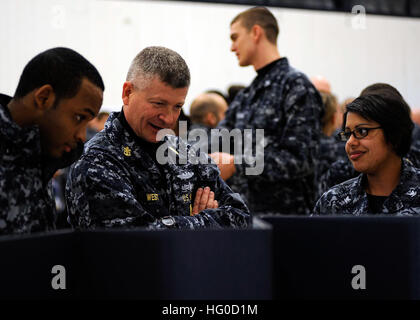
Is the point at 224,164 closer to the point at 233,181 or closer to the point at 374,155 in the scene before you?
the point at 233,181

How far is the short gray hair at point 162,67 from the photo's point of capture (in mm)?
1486

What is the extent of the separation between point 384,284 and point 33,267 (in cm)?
50

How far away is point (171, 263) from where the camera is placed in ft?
2.35

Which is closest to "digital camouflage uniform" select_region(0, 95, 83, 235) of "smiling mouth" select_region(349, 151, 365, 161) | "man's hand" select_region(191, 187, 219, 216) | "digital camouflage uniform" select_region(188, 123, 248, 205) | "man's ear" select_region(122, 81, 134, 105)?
"man's ear" select_region(122, 81, 134, 105)

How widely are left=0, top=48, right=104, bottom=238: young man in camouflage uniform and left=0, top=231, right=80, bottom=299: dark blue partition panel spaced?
0.44m

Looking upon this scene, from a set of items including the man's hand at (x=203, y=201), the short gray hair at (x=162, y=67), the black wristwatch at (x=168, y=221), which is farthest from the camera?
the man's hand at (x=203, y=201)

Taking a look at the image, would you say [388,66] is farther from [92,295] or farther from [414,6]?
[92,295]

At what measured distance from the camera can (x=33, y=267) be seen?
686 millimetres

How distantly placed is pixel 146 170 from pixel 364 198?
2.21 feet

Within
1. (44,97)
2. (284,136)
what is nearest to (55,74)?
(44,97)

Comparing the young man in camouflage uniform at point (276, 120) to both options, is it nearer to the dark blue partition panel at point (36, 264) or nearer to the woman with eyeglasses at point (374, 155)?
the woman with eyeglasses at point (374, 155)

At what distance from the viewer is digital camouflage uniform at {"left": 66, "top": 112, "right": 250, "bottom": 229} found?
4.52ft

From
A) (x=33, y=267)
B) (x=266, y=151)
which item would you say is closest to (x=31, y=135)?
(x=33, y=267)

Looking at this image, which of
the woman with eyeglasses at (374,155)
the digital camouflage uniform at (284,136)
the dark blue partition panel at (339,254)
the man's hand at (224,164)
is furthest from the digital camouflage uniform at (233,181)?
the dark blue partition panel at (339,254)
